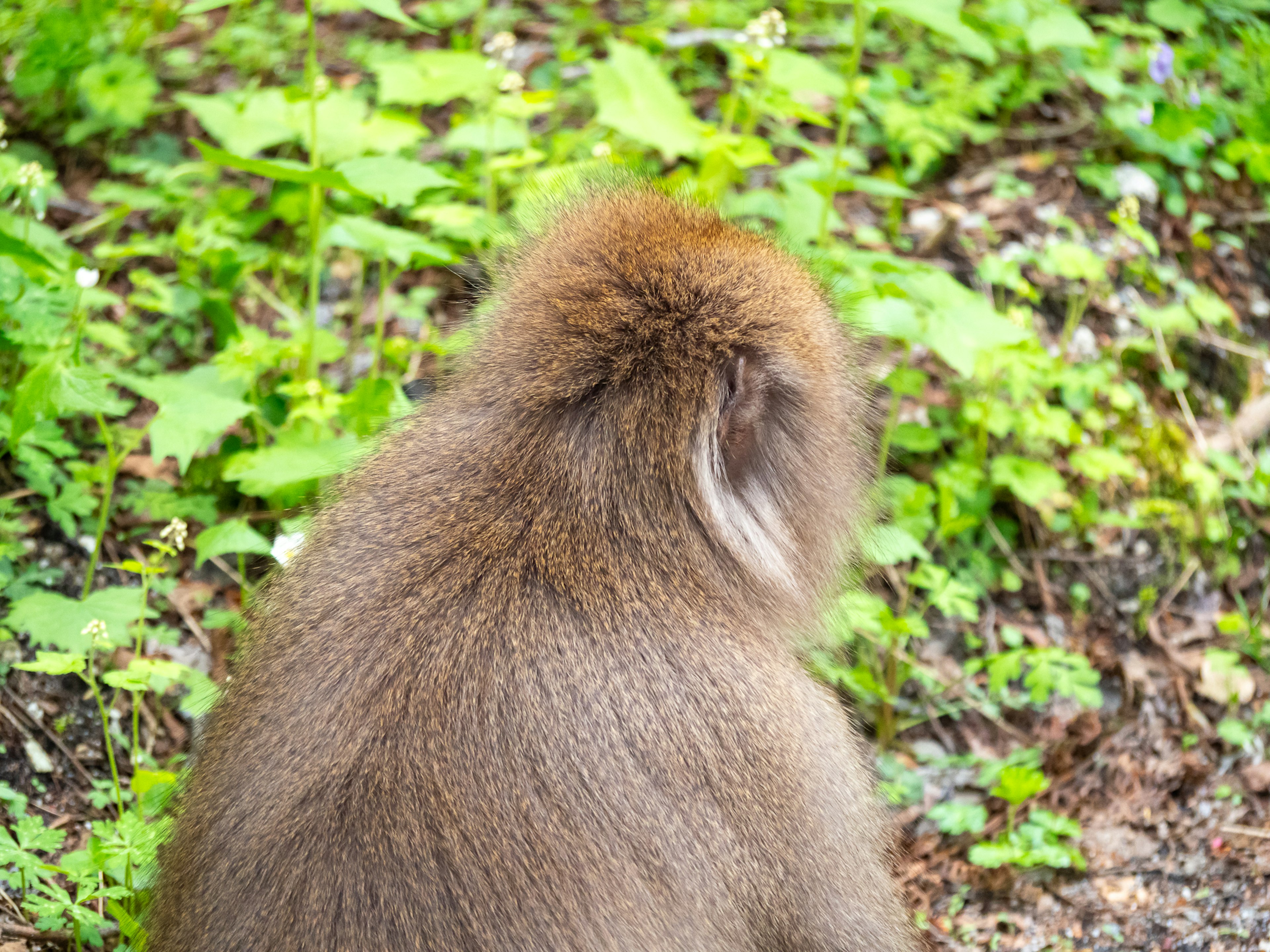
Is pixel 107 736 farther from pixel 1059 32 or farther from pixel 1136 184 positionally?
pixel 1136 184

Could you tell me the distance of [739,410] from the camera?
2.39 meters

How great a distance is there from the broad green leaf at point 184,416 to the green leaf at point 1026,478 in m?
2.56

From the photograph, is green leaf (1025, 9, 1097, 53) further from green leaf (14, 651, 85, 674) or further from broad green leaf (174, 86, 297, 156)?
green leaf (14, 651, 85, 674)

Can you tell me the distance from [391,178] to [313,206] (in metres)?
Answer: 0.35

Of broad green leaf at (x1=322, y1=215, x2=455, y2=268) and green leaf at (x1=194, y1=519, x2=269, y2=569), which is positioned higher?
broad green leaf at (x1=322, y1=215, x2=455, y2=268)

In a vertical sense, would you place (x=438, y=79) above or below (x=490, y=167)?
above

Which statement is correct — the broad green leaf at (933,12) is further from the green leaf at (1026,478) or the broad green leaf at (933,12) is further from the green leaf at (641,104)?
the green leaf at (1026,478)

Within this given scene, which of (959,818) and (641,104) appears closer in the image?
(959,818)

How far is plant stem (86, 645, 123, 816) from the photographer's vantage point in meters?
2.78

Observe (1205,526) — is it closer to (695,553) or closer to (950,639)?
(950,639)

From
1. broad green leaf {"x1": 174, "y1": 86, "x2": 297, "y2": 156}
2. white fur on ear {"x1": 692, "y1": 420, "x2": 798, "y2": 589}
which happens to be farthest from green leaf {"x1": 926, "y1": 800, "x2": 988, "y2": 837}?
broad green leaf {"x1": 174, "y1": 86, "x2": 297, "y2": 156}

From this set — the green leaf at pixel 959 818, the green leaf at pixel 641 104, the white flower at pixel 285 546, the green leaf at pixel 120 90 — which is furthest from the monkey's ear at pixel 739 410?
the green leaf at pixel 120 90

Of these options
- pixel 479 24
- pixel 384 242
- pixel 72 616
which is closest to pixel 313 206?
pixel 384 242

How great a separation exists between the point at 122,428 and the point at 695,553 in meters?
2.54
